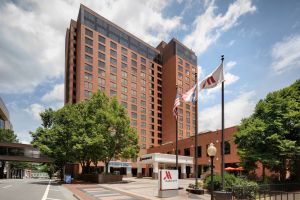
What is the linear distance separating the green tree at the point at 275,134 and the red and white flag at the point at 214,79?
11.0 metres

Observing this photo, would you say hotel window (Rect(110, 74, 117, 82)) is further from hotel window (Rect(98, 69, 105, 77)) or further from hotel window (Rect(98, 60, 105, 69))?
hotel window (Rect(98, 60, 105, 69))

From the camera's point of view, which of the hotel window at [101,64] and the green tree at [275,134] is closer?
the green tree at [275,134]

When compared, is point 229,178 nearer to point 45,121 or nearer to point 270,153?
point 270,153

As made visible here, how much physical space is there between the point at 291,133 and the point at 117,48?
68.6m

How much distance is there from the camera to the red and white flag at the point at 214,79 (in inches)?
761

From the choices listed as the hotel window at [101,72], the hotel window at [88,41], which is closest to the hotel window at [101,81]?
the hotel window at [101,72]

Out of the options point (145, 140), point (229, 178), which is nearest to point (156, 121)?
point (145, 140)

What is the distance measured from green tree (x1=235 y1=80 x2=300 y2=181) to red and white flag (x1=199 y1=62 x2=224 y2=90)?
1103 centimetres

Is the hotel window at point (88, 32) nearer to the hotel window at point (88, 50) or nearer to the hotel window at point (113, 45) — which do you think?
the hotel window at point (88, 50)

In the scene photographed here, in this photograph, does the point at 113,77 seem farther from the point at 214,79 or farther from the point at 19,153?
the point at 214,79

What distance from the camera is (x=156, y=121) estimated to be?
9931cm

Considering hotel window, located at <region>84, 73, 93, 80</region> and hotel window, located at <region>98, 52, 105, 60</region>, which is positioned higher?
hotel window, located at <region>98, 52, 105, 60</region>

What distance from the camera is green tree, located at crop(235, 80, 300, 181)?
2730 cm

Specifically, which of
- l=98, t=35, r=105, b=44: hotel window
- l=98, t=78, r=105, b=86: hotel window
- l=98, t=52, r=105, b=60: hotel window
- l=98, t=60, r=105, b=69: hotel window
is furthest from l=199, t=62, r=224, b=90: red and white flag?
l=98, t=35, r=105, b=44: hotel window
